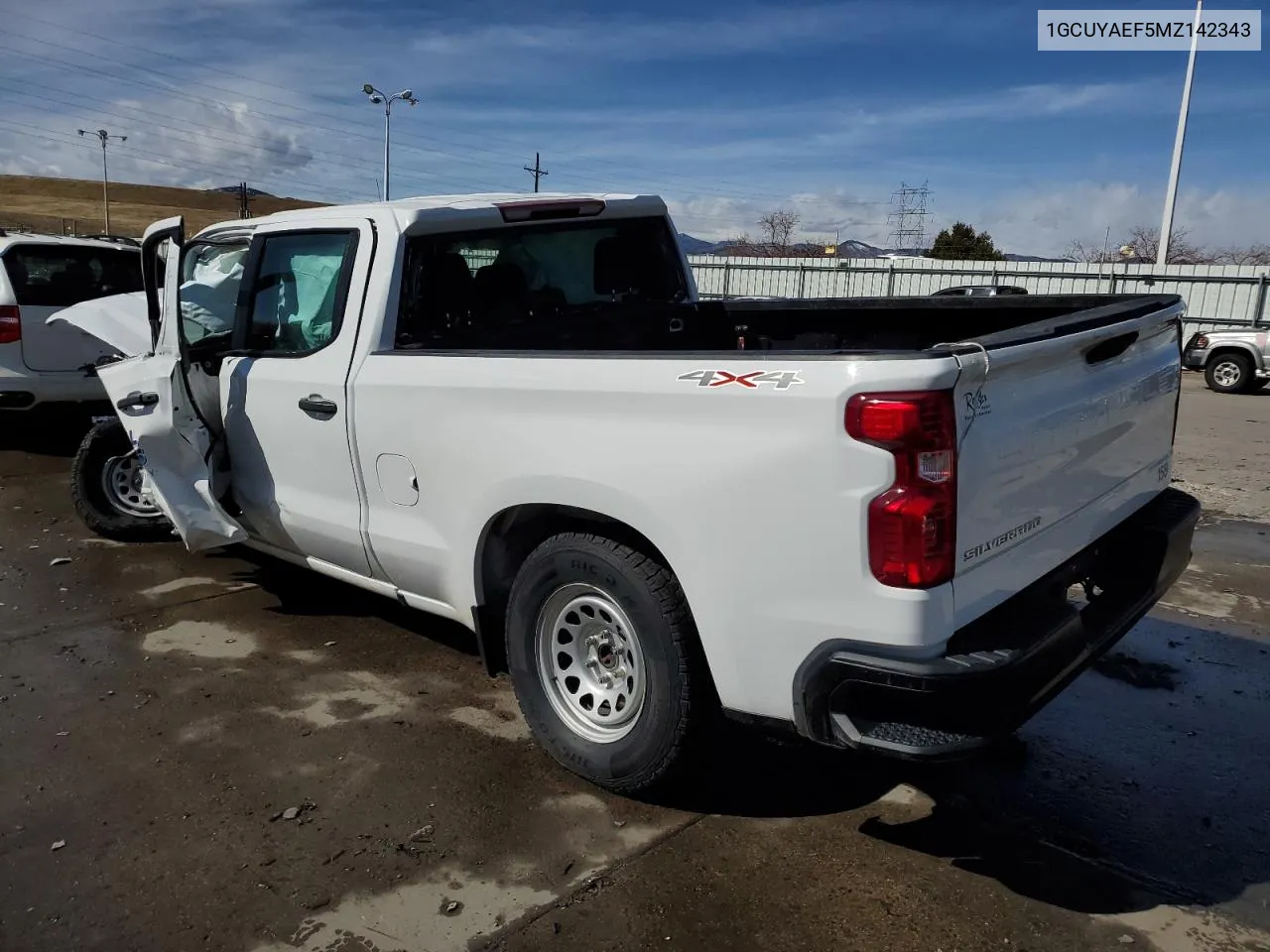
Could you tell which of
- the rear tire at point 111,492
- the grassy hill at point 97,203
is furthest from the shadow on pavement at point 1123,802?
the grassy hill at point 97,203

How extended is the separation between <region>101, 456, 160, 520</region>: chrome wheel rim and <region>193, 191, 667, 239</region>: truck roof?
7.32 feet

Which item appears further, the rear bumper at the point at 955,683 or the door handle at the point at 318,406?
the door handle at the point at 318,406

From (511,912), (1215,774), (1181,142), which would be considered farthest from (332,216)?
(1181,142)

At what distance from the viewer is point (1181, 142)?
90.5 ft

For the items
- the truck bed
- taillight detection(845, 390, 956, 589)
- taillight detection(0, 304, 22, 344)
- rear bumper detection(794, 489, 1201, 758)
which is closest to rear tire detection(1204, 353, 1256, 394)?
the truck bed

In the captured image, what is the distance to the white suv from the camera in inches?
305

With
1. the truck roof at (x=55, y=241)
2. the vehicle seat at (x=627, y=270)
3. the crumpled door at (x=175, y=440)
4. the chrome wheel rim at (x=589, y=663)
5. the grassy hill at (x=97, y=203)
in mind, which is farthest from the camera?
the grassy hill at (x=97, y=203)

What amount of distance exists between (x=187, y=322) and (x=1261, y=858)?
17.2 ft

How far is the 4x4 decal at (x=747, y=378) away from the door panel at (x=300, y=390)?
5.83 feet

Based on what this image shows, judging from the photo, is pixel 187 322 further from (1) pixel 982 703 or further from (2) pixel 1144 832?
(2) pixel 1144 832

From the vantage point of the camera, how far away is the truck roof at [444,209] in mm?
3949

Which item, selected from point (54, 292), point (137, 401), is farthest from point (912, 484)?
point (54, 292)

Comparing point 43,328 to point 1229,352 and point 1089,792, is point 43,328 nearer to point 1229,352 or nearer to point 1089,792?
point 1089,792

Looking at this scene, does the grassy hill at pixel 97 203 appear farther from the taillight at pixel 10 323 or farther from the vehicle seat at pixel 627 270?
the vehicle seat at pixel 627 270
